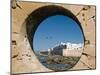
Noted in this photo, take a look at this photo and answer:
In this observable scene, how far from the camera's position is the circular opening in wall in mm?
3229

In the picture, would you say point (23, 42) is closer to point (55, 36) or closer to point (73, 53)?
point (55, 36)

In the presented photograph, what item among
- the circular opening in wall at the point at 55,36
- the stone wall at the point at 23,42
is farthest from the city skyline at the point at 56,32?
the stone wall at the point at 23,42

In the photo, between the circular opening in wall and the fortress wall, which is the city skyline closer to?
the circular opening in wall

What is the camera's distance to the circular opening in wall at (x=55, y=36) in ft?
10.6

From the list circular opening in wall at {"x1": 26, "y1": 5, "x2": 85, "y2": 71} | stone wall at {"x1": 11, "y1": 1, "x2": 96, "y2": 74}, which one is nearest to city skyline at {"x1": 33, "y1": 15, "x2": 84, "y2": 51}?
circular opening in wall at {"x1": 26, "y1": 5, "x2": 85, "y2": 71}

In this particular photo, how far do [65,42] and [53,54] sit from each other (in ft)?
0.73

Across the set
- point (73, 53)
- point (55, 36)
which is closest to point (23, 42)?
point (55, 36)

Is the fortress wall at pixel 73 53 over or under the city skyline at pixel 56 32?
under

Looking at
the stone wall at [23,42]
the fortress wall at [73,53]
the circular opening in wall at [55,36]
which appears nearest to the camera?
the stone wall at [23,42]

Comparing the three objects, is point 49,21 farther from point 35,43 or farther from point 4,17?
point 4,17

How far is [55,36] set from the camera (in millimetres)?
3318

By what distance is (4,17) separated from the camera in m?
3.09

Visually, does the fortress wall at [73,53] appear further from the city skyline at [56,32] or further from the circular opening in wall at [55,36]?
the city skyline at [56,32]

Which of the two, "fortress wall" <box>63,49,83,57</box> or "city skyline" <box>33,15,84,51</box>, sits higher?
"city skyline" <box>33,15,84,51</box>
